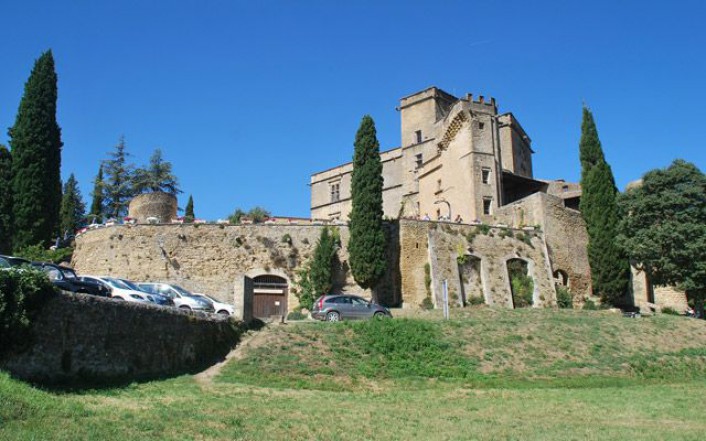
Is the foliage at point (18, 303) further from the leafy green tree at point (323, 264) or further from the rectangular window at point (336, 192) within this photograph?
the rectangular window at point (336, 192)

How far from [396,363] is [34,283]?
38.7 ft

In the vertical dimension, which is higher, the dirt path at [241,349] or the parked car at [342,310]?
the parked car at [342,310]

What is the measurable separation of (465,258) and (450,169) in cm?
1066

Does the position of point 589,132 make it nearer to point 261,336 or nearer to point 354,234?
point 354,234

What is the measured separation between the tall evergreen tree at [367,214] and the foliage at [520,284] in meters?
8.66

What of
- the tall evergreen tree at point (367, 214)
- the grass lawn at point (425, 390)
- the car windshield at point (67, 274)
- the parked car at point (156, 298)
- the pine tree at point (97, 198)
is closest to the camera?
the grass lawn at point (425, 390)

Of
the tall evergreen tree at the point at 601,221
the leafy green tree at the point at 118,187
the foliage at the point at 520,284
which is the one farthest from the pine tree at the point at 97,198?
the tall evergreen tree at the point at 601,221

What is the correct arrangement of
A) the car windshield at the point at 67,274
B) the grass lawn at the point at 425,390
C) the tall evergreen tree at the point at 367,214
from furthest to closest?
the tall evergreen tree at the point at 367,214
the car windshield at the point at 67,274
the grass lawn at the point at 425,390

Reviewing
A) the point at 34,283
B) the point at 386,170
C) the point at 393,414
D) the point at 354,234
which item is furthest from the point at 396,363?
the point at 386,170

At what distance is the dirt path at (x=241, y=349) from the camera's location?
18.4 metres

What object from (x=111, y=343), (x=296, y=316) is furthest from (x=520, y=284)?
(x=111, y=343)

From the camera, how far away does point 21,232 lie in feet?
115

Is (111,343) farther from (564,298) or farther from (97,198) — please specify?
(97,198)

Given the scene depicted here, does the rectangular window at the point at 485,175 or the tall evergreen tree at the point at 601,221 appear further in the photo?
the rectangular window at the point at 485,175
